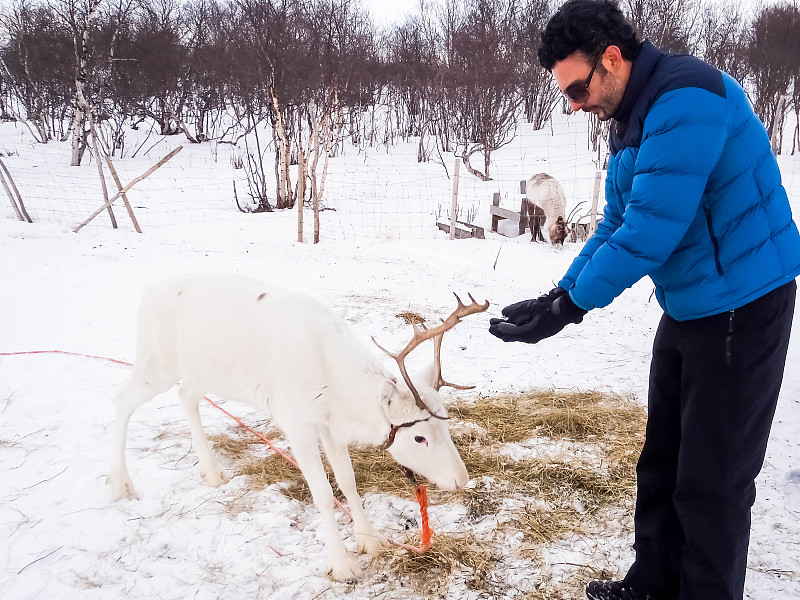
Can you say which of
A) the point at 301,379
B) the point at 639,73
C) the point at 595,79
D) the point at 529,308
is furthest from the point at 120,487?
the point at 639,73

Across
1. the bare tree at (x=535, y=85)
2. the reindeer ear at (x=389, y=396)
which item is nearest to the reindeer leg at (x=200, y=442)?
the reindeer ear at (x=389, y=396)

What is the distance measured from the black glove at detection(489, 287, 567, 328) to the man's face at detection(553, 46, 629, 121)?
25.1 inches

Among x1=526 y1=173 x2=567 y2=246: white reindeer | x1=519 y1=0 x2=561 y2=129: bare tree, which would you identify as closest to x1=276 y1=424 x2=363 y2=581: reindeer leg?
x1=526 y1=173 x2=567 y2=246: white reindeer

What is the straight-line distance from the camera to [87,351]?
5.23 meters

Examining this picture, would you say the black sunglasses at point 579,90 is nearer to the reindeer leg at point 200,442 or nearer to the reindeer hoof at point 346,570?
the reindeer hoof at point 346,570

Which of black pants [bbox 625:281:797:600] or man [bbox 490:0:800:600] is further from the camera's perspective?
black pants [bbox 625:281:797:600]

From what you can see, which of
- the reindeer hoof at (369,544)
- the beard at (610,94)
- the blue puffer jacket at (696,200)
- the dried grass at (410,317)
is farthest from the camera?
the dried grass at (410,317)

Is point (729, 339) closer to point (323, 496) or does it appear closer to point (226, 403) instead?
point (323, 496)

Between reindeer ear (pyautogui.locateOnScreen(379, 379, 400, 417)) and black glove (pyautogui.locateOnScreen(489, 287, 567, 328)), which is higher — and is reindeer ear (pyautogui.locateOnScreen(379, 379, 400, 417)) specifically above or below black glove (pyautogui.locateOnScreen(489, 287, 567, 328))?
below

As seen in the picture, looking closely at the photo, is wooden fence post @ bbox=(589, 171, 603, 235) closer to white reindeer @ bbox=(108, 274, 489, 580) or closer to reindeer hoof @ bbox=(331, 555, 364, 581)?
white reindeer @ bbox=(108, 274, 489, 580)

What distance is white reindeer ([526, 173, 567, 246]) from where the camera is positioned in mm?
10578

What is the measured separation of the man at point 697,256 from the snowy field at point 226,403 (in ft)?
3.10

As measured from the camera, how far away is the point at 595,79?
183 cm

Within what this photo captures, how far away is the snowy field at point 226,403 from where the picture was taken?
260cm
